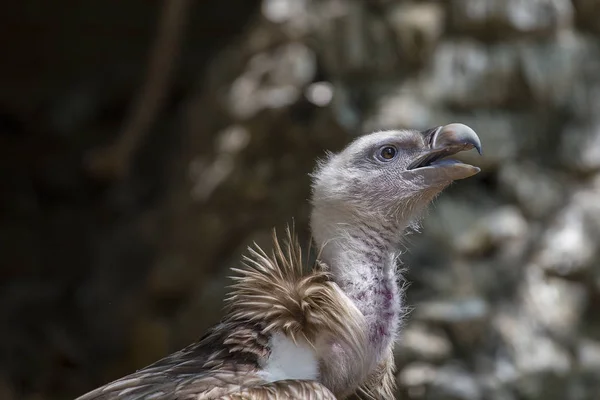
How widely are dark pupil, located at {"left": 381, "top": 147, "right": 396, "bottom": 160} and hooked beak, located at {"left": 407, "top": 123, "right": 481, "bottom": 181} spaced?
66 millimetres

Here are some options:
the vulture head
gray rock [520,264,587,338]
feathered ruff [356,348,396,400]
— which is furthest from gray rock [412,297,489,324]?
feathered ruff [356,348,396,400]

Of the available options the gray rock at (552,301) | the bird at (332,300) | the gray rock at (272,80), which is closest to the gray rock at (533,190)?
the gray rock at (552,301)

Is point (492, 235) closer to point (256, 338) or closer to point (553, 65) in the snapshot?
point (553, 65)

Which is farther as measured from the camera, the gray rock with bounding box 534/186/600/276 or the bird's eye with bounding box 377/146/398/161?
the gray rock with bounding box 534/186/600/276

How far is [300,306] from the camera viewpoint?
115 inches

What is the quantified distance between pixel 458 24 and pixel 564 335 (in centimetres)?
202

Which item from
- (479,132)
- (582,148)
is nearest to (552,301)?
(582,148)

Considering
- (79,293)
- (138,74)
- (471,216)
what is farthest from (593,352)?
(138,74)

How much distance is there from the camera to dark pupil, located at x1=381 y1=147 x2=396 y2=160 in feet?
10.9

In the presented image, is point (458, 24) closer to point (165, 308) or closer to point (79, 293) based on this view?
point (165, 308)

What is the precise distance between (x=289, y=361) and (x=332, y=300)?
0.68ft

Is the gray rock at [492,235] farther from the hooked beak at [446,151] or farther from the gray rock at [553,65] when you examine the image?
the hooked beak at [446,151]

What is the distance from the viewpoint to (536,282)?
19.3 feet

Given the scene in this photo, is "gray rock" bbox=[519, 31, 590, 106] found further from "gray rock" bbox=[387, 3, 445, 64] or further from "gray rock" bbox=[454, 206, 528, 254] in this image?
"gray rock" bbox=[454, 206, 528, 254]
